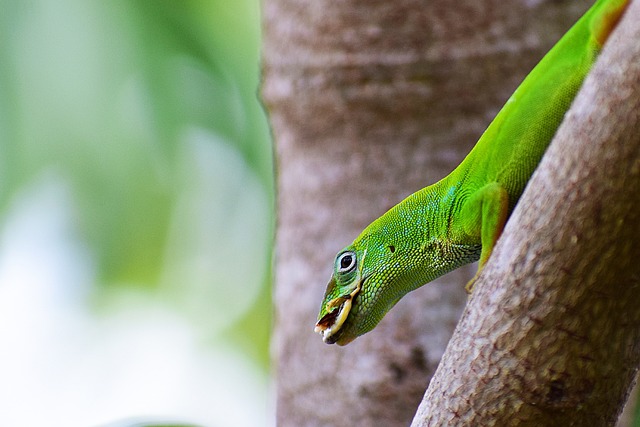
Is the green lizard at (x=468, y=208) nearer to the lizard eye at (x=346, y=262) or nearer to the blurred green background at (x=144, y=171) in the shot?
the lizard eye at (x=346, y=262)

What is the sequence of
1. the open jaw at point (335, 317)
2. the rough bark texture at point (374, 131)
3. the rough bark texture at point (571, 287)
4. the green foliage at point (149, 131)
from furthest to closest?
the green foliage at point (149, 131) → the rough bark texture at point (374, 131) → the open jaw at point (335, 317) → the rough bark texture at point (571, 287)

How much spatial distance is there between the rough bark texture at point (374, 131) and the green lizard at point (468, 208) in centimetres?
42

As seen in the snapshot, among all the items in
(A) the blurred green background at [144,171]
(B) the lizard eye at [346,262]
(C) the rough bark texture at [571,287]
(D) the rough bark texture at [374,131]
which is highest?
(A) the blurred green background at [144,171]

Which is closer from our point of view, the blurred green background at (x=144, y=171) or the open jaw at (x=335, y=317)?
the open jaw at (x=335, y=317)

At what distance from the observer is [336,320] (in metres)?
1.81

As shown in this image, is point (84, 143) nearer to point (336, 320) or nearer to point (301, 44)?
point (301, 44)

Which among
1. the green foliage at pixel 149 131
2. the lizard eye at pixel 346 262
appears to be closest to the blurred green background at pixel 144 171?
the green foliage at pixel 149 131

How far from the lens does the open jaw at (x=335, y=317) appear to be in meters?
1.80

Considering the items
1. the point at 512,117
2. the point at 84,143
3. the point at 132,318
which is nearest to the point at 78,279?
the point at 132,318

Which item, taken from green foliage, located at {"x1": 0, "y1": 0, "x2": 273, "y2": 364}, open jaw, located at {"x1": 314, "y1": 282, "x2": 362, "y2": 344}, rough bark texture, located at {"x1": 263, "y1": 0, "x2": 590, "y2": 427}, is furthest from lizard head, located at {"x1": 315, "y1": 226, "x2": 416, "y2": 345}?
green foliage, located at {"x1": 0, "y1": 0, "x2": 273, "y2": 364}

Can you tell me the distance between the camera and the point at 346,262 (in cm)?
189

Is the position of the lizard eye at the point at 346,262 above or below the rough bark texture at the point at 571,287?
above

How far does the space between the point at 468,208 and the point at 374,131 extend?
733 mm

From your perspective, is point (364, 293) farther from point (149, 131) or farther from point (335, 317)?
point (149, 131)
